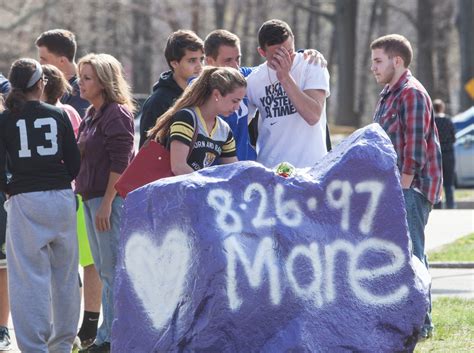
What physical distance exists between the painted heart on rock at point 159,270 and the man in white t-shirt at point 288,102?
1.57 metres

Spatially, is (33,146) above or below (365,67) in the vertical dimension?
above

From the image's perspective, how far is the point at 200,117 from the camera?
20.8ft

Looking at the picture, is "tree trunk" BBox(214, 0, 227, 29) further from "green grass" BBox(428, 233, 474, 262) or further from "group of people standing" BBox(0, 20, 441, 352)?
"group of people standing" BBox(0, 20, 441, 352)

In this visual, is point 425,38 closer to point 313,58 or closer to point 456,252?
point 456,252

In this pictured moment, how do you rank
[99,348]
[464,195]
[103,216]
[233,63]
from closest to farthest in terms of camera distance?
[103,216], [99,348], [233,63], [464,195]

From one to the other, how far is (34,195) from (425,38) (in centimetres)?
3896

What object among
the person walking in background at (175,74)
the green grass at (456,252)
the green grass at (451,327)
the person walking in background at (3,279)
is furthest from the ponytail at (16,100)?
the green grass at (456,252)

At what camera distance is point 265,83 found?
281 inches

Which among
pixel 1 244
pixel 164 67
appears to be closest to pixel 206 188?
pixel 1 244

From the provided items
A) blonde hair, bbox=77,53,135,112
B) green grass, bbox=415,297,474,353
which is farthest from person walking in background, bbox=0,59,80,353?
green grass, bbox=415,297,474,353

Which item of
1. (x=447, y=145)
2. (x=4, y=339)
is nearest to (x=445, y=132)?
(x=447, y=145)

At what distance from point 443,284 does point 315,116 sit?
12.3 ft

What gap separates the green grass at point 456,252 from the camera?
38.1 feet

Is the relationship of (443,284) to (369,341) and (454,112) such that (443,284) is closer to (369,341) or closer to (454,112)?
(369,341)
